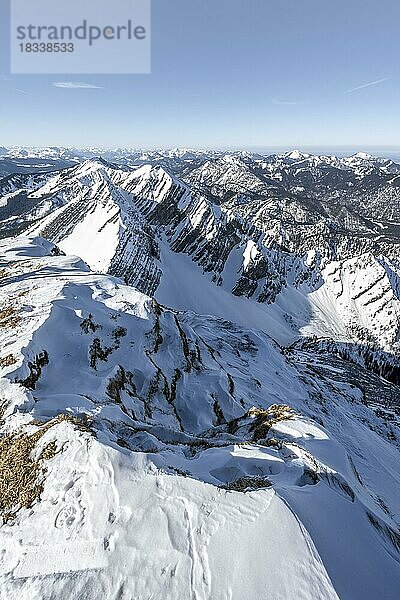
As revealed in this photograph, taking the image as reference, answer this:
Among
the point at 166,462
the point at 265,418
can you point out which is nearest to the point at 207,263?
the point at 265,418

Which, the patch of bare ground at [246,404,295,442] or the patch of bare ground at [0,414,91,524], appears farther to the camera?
the patch of bare ground at [246,404,295,442]

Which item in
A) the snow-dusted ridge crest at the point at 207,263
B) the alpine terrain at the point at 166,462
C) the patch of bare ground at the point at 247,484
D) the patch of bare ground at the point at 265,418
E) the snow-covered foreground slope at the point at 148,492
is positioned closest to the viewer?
the snow-covered foreground slope at the point at 148,492

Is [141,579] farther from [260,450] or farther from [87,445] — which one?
[260,450]

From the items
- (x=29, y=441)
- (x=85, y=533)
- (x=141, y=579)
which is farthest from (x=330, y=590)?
(x=29, y=441)

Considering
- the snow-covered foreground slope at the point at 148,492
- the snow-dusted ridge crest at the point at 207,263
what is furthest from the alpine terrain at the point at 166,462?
the snow-dusted ridge crest at the point at 207,263

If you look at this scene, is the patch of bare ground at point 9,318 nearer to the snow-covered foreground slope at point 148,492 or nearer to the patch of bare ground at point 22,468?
the snow-covered foreground slope at point 148,492

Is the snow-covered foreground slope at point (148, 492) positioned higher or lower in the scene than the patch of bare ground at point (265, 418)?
higher

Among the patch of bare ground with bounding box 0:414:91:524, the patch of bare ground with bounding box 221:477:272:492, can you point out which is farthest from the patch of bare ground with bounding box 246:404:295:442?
the patch of bare ground with bounding box 0:414:91:524

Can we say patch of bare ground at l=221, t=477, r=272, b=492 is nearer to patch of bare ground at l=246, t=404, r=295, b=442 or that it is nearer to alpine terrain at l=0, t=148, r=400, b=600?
alpine terrain at l=0, t=148, r=400, b=600
